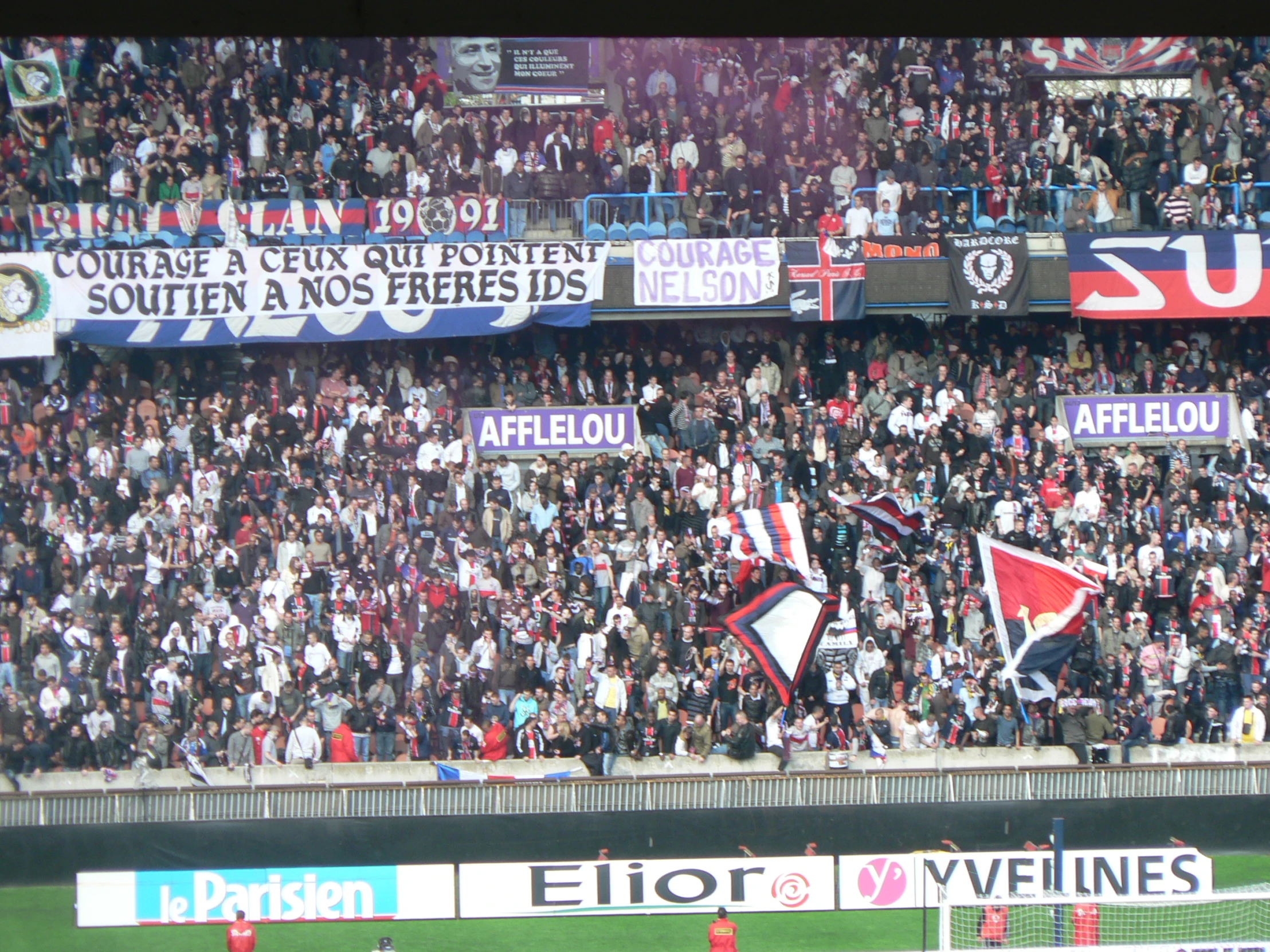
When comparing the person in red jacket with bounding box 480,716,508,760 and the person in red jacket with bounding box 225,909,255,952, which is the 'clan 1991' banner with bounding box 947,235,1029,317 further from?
the person in red jacket with bounding box 225,909,255,952

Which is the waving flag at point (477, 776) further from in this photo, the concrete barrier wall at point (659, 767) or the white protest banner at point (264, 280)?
the white protest banner at point (264, 280)

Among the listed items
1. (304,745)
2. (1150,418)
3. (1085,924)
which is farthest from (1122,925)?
(1150,418)

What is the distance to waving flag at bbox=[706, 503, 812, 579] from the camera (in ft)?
61.9

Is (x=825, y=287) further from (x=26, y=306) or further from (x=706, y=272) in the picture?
(x=26, y=306)

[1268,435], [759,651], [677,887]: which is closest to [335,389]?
[759,651]

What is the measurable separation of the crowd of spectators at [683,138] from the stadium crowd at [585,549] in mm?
2055

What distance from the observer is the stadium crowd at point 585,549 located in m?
18.0

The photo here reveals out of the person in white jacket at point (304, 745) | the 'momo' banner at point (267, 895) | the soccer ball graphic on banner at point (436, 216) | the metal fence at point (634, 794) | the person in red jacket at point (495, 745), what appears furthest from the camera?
the soccer ball graphic on banner at point (436, 216)

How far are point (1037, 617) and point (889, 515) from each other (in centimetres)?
234

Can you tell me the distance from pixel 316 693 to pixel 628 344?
8169mm

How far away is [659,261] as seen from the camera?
894 inches

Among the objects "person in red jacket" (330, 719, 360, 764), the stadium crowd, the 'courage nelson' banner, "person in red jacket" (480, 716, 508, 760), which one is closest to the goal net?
the stadium crowd

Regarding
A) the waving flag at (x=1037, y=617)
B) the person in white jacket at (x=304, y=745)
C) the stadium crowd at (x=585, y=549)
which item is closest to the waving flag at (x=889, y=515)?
the stadium crowd at (x=585, y=549)

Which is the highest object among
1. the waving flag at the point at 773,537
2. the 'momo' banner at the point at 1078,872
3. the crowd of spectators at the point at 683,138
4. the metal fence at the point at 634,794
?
the crowd of spectators at the point at 683,138
